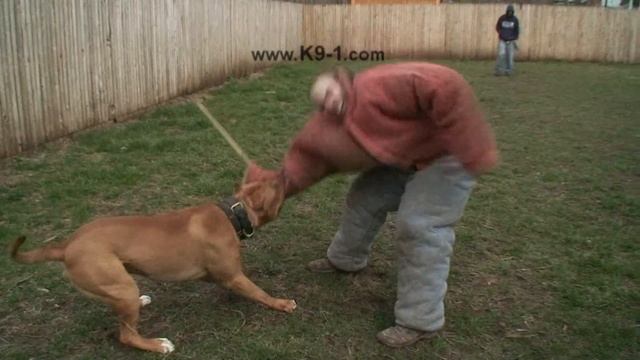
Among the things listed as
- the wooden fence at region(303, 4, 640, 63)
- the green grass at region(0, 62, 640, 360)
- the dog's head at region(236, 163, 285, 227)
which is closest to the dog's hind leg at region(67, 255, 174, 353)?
the green grass at region(0, 62, 640, 360)

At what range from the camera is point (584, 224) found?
5.42 meters

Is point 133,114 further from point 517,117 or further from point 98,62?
point 517,117

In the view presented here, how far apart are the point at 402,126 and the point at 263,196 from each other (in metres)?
0.89

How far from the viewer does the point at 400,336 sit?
11.8 feet

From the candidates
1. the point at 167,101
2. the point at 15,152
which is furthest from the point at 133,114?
the point at 15,152

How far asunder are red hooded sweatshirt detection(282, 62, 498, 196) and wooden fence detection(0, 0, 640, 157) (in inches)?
197

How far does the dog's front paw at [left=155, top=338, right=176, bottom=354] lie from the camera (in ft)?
11.4

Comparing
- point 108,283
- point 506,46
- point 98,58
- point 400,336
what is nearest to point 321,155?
point 400,336

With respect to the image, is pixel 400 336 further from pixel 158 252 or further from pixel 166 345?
Answer: pixel 158 252

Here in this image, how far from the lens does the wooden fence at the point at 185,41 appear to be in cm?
738

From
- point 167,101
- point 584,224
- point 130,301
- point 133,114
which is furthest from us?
point 167,101

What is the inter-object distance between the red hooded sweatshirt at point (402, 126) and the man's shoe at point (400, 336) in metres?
0.94

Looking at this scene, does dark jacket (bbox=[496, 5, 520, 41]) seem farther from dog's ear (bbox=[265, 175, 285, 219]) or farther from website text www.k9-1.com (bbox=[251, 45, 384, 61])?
dog's ear (bbox=[265, 175, 285, 219])

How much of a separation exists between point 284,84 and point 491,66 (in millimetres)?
8176
